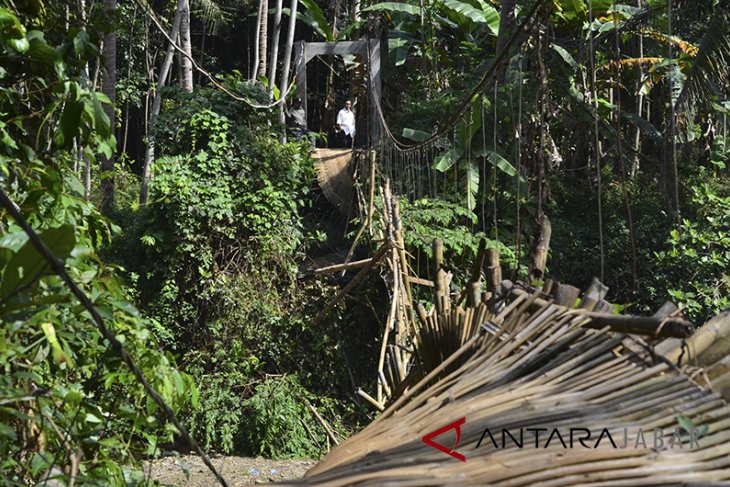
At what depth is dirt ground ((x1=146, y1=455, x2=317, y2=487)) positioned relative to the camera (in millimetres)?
6676

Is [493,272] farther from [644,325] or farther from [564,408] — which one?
[564,408]

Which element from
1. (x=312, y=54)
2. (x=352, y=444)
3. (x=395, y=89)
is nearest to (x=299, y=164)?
(x=312, y=54)

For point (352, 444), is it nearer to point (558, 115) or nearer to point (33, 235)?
point (33, 235)

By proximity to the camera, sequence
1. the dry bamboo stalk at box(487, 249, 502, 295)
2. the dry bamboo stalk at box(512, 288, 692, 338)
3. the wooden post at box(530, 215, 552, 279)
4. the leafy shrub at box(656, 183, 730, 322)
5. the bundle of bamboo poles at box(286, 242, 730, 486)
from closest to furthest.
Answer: the bundle of bamboo poles at box(286, 242, 730, 486) → the dry bamboo stalk at box(512, 288, 692, 338) → the dry bamboo stalk at box(487, 249, 502, 295) → the wooden post at box(530, 215, 552, 279) → the leafy shrub at box(656, 183, 730, 322)

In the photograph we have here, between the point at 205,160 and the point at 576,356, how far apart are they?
21.4ft

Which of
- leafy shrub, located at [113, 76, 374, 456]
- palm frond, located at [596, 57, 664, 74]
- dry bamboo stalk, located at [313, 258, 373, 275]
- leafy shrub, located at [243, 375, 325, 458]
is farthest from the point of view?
palm frond, located at [596, 57, 664, 74]

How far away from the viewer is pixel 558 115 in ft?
35.0

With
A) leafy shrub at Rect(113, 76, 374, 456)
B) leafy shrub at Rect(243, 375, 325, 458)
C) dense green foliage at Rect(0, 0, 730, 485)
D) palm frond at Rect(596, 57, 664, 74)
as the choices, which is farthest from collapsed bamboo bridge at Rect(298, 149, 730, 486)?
palm frond at Rect(596, 57, 664, 74)

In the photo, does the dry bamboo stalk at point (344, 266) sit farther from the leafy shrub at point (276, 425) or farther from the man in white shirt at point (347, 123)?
the man in white shirt at point (347, 123)

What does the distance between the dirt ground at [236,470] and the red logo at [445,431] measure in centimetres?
522

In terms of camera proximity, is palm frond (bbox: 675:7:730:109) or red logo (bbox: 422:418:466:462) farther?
palm frond (bbox: 675:7:730:109)

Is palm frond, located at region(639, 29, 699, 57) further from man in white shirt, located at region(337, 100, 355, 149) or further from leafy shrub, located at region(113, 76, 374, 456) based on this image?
leafy shrub, located at region(113, 76, 374, 456)

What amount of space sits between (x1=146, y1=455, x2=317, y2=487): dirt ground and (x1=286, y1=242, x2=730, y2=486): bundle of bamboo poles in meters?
4.99

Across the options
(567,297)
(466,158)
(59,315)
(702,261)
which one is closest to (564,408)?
(567,297)
